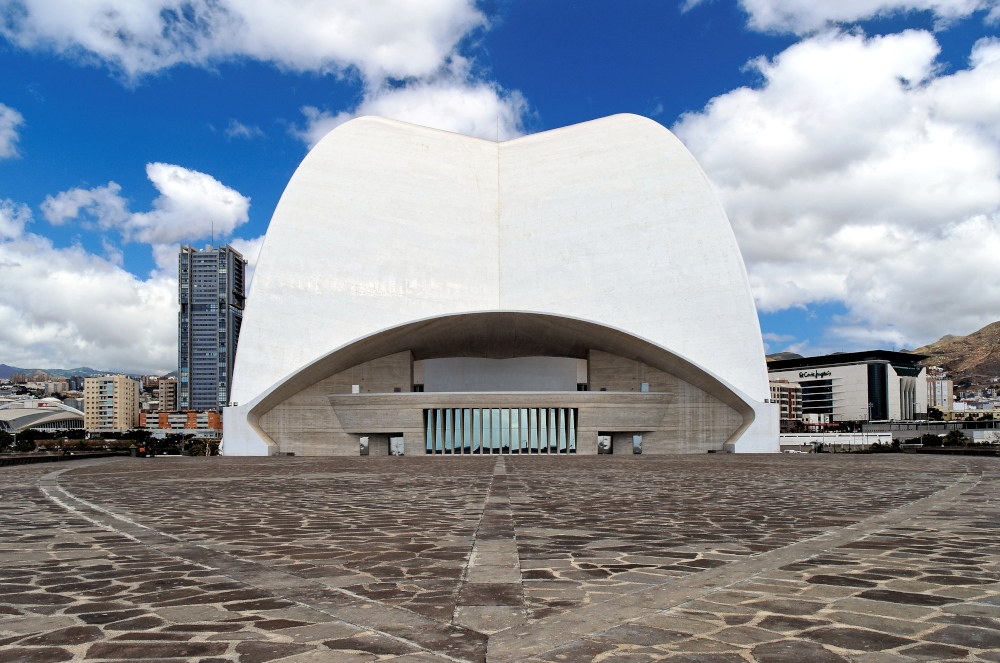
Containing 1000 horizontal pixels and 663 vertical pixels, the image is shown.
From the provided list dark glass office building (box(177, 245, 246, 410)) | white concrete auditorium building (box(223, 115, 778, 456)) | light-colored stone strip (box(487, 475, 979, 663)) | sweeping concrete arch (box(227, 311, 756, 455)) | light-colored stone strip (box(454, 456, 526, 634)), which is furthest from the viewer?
dark glass office building (box(177, 245, 246, 410))

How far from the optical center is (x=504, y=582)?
3.94m

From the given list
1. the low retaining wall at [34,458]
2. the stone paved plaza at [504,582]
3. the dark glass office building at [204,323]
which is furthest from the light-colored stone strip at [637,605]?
the dark glass office building at [204,323]

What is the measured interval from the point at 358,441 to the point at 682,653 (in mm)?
28167

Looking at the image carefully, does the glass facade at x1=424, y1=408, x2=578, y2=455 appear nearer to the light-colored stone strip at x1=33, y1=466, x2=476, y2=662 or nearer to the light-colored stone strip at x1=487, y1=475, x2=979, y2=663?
the light-colored stone strip at x1=33, y1=466, x2=476, y2=662

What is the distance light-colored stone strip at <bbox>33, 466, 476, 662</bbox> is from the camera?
2963 mm

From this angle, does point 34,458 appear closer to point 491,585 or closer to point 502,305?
point 502,305

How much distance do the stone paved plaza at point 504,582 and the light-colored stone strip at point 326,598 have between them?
0.02 metres

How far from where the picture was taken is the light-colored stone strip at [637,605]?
9.41 ft

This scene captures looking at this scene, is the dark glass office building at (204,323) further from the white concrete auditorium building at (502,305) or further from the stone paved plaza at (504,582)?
the stone paved plaza at (504,582)

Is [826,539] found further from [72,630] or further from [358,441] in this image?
[358,441]

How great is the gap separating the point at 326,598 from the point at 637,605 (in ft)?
4.91

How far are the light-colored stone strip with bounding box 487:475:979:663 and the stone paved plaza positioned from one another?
1 cm

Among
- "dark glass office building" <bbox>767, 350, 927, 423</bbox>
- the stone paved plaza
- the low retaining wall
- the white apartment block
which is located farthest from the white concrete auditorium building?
the white apartment block

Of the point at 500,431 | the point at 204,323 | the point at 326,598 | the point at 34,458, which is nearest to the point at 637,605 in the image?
the point at 326,598
